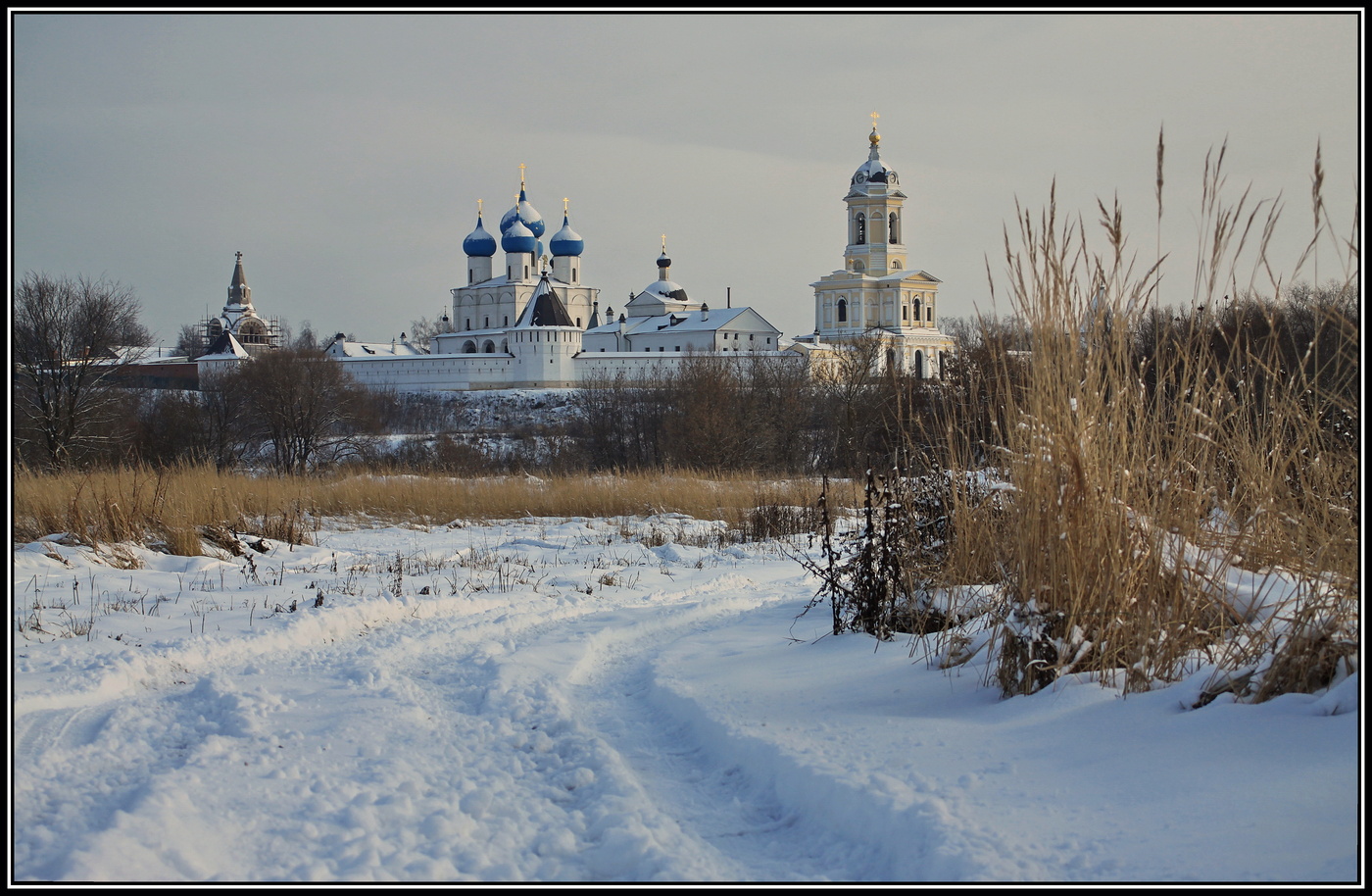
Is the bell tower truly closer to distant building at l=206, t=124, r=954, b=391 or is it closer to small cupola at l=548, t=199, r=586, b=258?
distant building at l=206, t=124, r=954, b=391

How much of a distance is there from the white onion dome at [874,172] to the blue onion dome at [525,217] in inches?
1000

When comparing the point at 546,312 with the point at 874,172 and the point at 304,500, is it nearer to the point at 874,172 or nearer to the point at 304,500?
the point at 874,172

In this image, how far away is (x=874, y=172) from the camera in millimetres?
69938

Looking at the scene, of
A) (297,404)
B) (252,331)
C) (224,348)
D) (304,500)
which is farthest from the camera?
(252,331)

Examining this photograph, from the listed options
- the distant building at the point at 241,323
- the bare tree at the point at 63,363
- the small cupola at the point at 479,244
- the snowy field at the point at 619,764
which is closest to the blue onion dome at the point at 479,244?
the small cupola at the point at 479,244

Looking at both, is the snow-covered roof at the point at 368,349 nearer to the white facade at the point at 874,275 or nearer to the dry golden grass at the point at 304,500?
the white facade at the point at 874,275

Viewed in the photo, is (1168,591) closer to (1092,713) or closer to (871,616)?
(1092,713)

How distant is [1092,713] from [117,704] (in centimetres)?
359

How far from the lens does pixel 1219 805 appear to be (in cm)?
245

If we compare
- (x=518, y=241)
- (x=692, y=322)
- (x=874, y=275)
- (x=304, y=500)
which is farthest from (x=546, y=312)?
(x=304, y=500)

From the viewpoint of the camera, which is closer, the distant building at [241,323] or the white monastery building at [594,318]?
the white monastery building at [594,318]

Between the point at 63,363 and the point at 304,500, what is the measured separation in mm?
13705

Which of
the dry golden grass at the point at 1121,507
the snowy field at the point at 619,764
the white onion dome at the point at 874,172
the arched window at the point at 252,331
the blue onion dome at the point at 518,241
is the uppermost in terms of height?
the white onion dome at the point at 874,172

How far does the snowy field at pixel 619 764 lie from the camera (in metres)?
2.46
